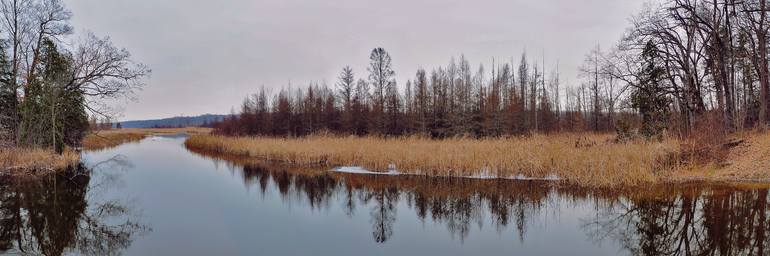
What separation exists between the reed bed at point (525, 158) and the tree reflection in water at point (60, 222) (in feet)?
25.9

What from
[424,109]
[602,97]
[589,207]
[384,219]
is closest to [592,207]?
[589,207]

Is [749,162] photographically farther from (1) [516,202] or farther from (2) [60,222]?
(2) [60,222]

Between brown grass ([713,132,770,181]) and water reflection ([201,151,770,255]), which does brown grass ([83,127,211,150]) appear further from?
brown grass ([713,132,770,181])

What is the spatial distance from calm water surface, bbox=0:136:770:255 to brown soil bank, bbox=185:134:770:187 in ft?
2.64

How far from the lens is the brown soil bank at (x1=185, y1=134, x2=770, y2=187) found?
1048 centimetres

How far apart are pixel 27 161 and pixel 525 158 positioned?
16129 mm

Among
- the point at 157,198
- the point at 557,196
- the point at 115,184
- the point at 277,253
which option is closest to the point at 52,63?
the point at 115,184

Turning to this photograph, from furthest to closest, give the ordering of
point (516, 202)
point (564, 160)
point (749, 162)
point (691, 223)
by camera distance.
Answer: point (564, 160) → point (749, 162) → point (516, 202) → point (691, 223)

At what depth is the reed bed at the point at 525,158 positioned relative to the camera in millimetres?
10477

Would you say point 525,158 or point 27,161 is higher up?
point 27,161

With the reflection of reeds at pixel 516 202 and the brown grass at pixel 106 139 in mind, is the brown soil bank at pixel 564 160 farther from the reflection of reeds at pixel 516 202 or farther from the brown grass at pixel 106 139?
the brown grass at pixel 106 139

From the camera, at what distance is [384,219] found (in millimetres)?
7816

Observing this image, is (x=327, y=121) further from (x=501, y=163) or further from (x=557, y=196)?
(x=557, y=196)

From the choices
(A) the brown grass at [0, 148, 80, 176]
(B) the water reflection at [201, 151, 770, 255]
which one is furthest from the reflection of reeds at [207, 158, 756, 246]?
(A) the brown grass at [0, 148, 80, 176]
